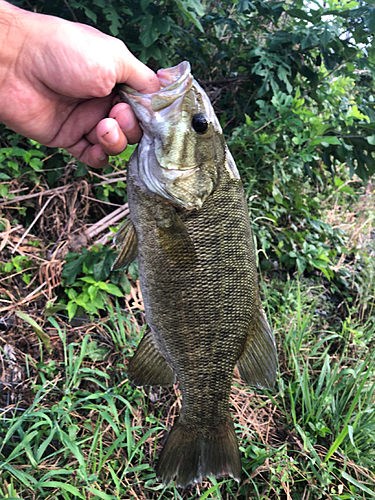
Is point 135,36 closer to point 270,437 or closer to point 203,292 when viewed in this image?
point 203,292

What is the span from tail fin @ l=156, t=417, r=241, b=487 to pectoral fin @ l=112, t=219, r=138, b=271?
2.67ft

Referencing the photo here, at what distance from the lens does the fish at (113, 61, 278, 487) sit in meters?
1.33

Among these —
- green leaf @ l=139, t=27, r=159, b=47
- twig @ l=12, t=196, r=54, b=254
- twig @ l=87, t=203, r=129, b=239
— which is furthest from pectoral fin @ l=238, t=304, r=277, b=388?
twig @ l=12, t=196, r=54, b=254

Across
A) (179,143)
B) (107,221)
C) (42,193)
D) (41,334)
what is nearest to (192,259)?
(179,143)

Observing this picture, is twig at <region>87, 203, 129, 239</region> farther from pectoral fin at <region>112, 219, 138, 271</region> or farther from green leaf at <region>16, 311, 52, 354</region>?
pectoral fin at <region>112, 219, 138, 271</region>

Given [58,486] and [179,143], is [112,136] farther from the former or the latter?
[58,486]

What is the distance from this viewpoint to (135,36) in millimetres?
2730

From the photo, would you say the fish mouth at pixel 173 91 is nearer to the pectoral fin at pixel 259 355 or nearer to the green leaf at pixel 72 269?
the pectoral fin at pixel 259 355

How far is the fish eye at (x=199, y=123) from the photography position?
4.37ft

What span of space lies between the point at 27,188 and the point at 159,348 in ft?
7.49

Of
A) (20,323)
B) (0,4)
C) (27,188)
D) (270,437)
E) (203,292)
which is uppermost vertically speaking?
(0,4)

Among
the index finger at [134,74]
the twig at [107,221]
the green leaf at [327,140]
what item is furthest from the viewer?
the twig at [107,221]


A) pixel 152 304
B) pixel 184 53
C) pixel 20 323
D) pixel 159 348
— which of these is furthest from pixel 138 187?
pixel 184 53

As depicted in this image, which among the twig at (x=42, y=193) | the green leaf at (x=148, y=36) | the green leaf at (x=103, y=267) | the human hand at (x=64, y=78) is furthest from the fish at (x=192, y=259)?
the twig at (x=42, y=193)
